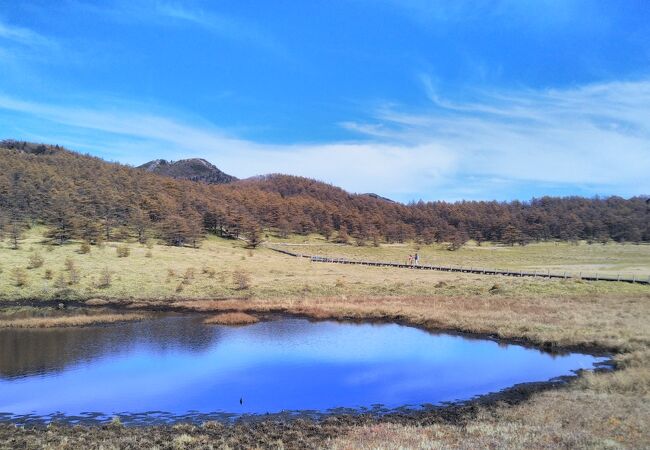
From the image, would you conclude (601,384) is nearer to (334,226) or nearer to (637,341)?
(637,341)

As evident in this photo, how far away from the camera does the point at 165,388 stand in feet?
73.5

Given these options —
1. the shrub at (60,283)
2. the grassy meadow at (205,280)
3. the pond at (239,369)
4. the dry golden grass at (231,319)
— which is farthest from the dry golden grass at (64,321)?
the shrub at (60,283)

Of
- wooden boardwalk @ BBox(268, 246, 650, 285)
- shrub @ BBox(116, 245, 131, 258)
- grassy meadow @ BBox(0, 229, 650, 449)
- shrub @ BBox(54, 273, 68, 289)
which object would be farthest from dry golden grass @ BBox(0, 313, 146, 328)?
wooden boardwalk @ BBox(268, 246, 650, 285)

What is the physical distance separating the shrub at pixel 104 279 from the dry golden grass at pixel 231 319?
659 inches

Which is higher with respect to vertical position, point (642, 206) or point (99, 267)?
point (642, 206)

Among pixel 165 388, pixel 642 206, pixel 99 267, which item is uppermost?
pixel 642 206

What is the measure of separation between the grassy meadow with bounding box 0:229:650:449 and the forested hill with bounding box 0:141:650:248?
14510mm

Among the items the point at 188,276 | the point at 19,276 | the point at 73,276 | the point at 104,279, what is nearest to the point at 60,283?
the point at 73,276

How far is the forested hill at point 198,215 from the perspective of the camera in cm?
9625

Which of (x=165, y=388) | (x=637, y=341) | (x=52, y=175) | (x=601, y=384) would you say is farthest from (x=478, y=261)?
(x=52, y=175)

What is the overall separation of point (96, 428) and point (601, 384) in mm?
21206

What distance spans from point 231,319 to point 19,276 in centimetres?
2636

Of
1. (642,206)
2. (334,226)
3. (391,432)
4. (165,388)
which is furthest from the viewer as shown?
(642,206)

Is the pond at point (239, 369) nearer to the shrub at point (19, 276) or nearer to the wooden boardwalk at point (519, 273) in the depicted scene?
the shrub at point (19, 276)
